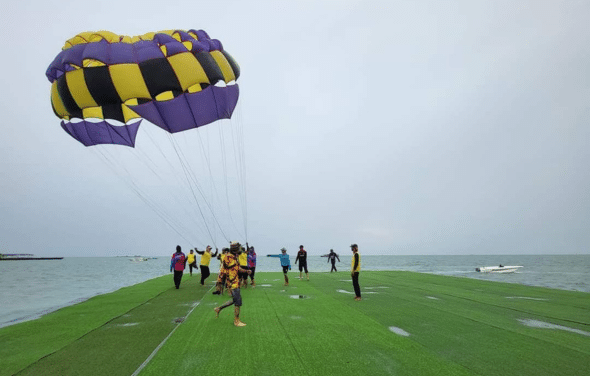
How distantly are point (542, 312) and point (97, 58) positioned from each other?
16.3 metres

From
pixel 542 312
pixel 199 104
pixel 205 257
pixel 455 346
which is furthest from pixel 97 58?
pixel 542 312

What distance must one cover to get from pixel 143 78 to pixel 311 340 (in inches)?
400

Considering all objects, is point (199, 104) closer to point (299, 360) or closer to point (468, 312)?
point (299, 360)

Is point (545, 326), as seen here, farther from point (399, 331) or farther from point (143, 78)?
point (143, 78)

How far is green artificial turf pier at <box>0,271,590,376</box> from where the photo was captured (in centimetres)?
477

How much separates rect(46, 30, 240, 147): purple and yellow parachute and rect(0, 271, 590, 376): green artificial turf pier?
752cm

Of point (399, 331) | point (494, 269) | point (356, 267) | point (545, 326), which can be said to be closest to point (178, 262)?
point (356, 267)

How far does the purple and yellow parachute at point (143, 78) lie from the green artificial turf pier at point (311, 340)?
24.7ft

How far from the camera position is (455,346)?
574 cm

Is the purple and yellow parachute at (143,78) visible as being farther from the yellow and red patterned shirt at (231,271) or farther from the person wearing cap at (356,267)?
the person wearing cap at (356,267)

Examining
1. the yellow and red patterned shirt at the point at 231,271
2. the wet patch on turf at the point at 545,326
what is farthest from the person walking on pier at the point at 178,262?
the wet patch on turf at the point at 545,326

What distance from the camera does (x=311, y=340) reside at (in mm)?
6047

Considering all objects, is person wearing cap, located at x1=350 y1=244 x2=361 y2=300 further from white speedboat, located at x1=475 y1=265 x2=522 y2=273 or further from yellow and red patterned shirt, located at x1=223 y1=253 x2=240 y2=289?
white speedboat, located at x1=475 y1=265 x2=522 y2=273

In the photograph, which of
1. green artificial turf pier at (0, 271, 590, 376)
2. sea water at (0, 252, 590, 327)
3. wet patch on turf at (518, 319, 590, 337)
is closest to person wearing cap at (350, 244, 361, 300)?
green artificial turf pier at (0, 271, 590, 376)
